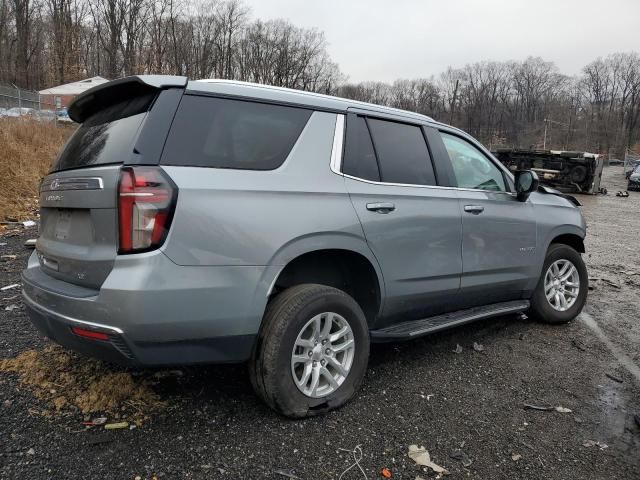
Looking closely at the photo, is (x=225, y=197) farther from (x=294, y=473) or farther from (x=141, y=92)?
(x=294, y=473)

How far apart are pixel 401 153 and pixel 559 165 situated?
2097 cm

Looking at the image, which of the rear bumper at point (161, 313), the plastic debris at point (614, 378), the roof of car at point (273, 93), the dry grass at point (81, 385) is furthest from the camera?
the plastic debris at point (614, 378)

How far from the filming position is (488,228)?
383cm

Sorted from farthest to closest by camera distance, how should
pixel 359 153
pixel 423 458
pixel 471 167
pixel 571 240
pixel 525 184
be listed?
pixel 571 240 < pixel 525 184 < pixel 471 167 < pixel 359 153 < pixel 423 458

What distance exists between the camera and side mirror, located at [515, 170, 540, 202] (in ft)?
13.6

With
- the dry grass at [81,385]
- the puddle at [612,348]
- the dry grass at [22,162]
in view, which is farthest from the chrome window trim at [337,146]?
the dry grass at [22,162]

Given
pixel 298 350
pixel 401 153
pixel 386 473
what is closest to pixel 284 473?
pixel 386 473


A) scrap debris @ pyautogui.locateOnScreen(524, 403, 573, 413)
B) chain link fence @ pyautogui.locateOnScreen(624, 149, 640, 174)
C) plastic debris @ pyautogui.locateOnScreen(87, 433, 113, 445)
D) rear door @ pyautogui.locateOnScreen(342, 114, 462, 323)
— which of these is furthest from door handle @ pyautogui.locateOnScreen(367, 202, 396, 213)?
chain link fence @ pyautogui.locateOnScreen(624, 149, 640, 174)

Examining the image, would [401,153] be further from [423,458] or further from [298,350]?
[423,458]

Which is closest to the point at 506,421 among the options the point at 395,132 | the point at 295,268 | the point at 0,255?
the point at 295,268

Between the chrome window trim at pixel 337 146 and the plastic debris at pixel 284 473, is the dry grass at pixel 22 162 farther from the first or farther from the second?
the plastic debris at pixel 284 473

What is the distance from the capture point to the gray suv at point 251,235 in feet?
7.37

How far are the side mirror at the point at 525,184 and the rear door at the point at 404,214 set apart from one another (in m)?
0.94

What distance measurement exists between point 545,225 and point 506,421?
7.17ft
